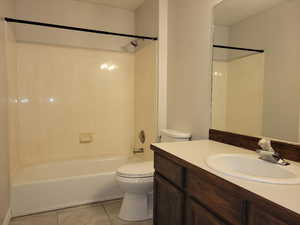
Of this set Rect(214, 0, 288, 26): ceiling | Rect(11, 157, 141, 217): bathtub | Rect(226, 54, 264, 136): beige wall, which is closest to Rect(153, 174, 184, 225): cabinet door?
Rect(226, 54, 264, 136): beige wall

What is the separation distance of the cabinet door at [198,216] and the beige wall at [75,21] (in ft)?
8.20

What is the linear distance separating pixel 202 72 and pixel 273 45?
0.64m

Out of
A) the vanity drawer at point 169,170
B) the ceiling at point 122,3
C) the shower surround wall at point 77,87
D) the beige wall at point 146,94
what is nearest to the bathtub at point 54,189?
the shower surround wall at point 77,87

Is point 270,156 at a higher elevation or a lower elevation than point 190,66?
lower

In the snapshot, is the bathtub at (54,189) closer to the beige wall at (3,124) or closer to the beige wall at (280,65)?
the beige wall at (3,124)

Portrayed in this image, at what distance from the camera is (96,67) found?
300 centimetres

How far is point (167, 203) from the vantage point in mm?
1360

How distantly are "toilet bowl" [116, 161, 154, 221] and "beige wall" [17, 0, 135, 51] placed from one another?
1.84 meters

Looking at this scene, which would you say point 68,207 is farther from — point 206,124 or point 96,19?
point 96,19

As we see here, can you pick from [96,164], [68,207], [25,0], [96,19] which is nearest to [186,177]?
[68,207]

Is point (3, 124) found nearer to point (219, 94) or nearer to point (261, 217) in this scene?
point (219, 94)

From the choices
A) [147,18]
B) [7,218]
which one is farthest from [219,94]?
[7,218]

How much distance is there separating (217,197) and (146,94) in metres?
1.96

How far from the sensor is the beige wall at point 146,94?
252 cm
